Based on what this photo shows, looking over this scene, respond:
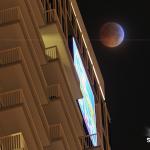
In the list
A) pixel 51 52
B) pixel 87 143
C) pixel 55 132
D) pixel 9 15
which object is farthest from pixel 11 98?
pixel 87 143

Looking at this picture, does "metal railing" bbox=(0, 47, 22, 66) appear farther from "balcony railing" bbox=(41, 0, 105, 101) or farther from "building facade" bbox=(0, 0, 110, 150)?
"balcony railing" bbox=(41, 0, 105, 101)

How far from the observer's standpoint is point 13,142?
31391 millimetres

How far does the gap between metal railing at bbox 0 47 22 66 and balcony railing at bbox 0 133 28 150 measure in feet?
14.1

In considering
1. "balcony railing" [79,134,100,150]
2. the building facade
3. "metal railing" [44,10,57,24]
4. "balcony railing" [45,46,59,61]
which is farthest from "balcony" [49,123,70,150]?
"metal railing" [44,10,57,24]

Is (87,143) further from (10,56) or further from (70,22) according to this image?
(10,56)

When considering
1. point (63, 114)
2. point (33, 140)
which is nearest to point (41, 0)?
point (63, 114)

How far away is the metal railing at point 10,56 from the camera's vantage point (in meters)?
34.8

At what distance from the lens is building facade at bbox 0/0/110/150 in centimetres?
3250

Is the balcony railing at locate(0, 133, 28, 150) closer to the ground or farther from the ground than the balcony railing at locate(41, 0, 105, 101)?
closer to the ground

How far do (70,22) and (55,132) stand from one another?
18886 mm

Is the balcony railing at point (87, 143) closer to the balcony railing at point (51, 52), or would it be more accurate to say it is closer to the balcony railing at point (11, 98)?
the balcony railing at point (51, 52)

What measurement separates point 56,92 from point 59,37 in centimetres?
571

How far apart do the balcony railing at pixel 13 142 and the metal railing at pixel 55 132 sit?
5.58 metres

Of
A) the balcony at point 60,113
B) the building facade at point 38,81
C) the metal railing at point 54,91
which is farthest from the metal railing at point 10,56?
the metal railing at point 54,91
